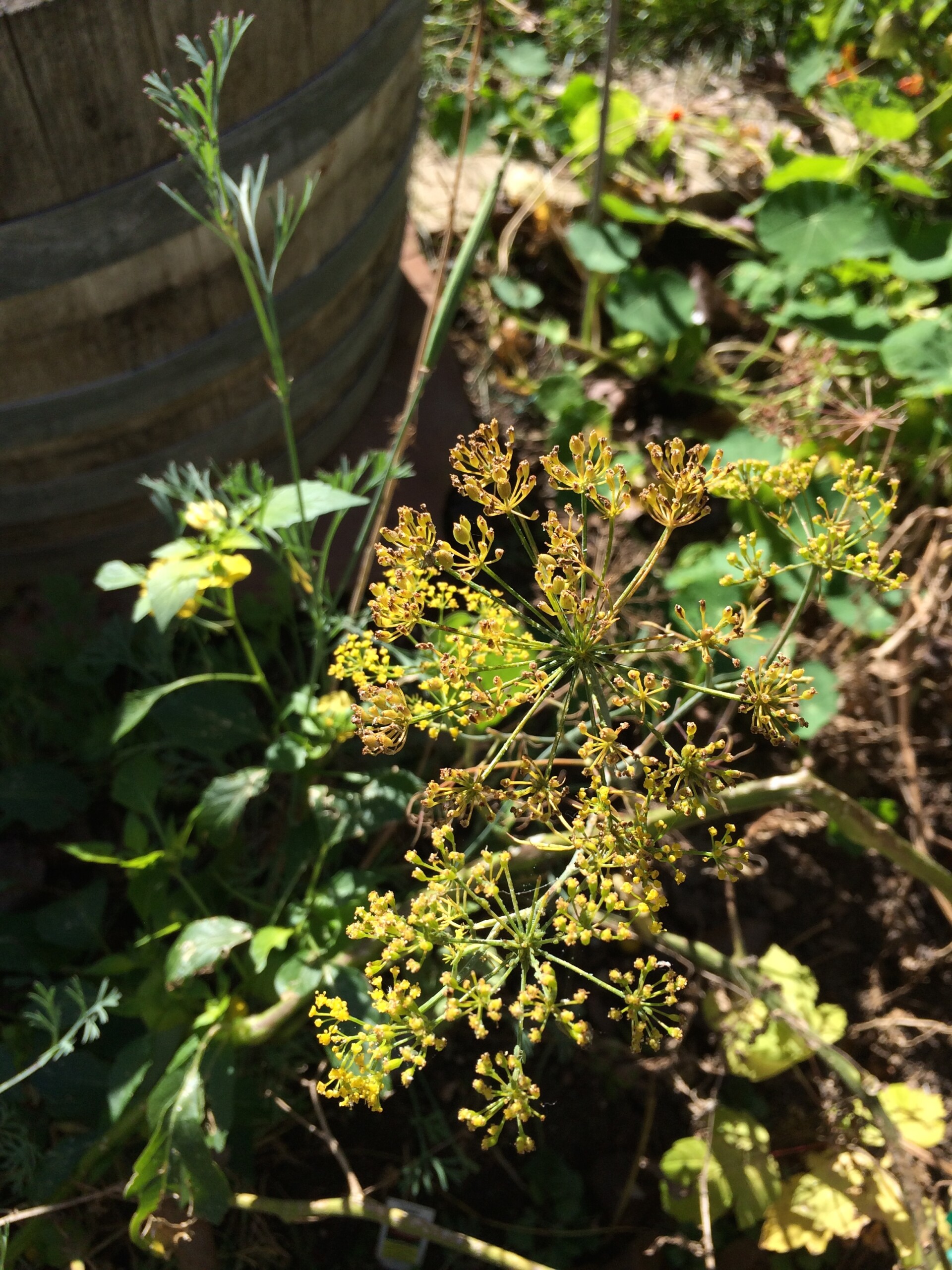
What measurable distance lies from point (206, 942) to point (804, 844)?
130 centimetres

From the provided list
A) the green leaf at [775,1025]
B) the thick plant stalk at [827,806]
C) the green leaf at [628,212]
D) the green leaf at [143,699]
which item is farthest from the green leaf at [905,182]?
the green leaf at [143,699]

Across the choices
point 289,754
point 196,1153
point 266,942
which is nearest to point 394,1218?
point 196,1153

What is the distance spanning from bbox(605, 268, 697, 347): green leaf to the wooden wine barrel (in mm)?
541

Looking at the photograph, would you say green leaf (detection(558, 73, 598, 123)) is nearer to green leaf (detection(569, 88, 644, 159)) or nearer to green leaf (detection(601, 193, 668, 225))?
green leaf (detection(569, 88, 644, 159))

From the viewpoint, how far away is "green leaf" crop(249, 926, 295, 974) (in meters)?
1.42

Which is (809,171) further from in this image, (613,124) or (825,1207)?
(825,1207)

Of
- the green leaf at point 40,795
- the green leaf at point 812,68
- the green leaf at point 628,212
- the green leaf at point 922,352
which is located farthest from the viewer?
the green leaf at point 812,68

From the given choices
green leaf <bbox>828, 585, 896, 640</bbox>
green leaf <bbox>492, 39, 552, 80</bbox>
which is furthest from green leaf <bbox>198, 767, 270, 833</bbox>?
green leaf <bbox>492, 39, 552, 80</bbox>

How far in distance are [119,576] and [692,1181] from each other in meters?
→ 1.36

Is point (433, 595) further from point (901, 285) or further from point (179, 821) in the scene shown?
point (901, 285)

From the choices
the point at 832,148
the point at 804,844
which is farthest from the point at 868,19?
the point at 804,844

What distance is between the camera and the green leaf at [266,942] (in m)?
1.42

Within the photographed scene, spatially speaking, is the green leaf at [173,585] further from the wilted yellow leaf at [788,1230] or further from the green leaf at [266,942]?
the wilted yellow leaf at [788,1230]

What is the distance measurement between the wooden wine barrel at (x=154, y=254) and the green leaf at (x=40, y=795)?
49 cm
